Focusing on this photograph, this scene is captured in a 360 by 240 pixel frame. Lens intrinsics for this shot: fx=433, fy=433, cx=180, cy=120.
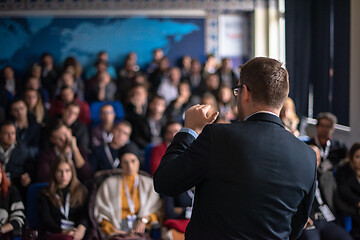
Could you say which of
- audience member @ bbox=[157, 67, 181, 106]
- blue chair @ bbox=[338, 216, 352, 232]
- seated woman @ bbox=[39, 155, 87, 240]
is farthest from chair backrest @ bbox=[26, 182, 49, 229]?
audience member @ bbox=[157, 67, 181, 106]

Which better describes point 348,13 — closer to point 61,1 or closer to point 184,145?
point 184,145

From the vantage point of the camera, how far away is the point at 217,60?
8.77 m

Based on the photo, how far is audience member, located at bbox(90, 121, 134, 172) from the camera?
13.4 feet

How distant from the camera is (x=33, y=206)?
3432 millimetres

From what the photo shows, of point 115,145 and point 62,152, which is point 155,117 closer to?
point 115,145

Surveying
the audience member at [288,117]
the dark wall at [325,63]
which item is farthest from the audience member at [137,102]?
the dark wall at [325,63]

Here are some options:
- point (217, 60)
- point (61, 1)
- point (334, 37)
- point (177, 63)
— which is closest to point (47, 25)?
point (61, 1)

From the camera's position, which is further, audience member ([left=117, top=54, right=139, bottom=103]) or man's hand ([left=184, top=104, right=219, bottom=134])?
audience member ([left=117, top=54, right=139, bottom=103])

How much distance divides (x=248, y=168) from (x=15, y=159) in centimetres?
317

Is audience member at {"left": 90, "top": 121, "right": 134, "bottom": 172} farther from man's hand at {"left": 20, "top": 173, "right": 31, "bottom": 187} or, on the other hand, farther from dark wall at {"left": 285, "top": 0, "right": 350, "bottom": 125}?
dark wall at {"left": 285, "top": 0, "right": 350, "bottom": 125}

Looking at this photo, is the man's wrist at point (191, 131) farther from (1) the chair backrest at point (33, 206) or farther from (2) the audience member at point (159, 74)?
(2) the audience member at point (159, 74)

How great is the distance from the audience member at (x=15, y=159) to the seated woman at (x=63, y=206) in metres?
0.47

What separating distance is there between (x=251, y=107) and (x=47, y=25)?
7914 mm

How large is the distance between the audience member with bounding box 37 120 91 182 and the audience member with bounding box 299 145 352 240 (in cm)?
193
